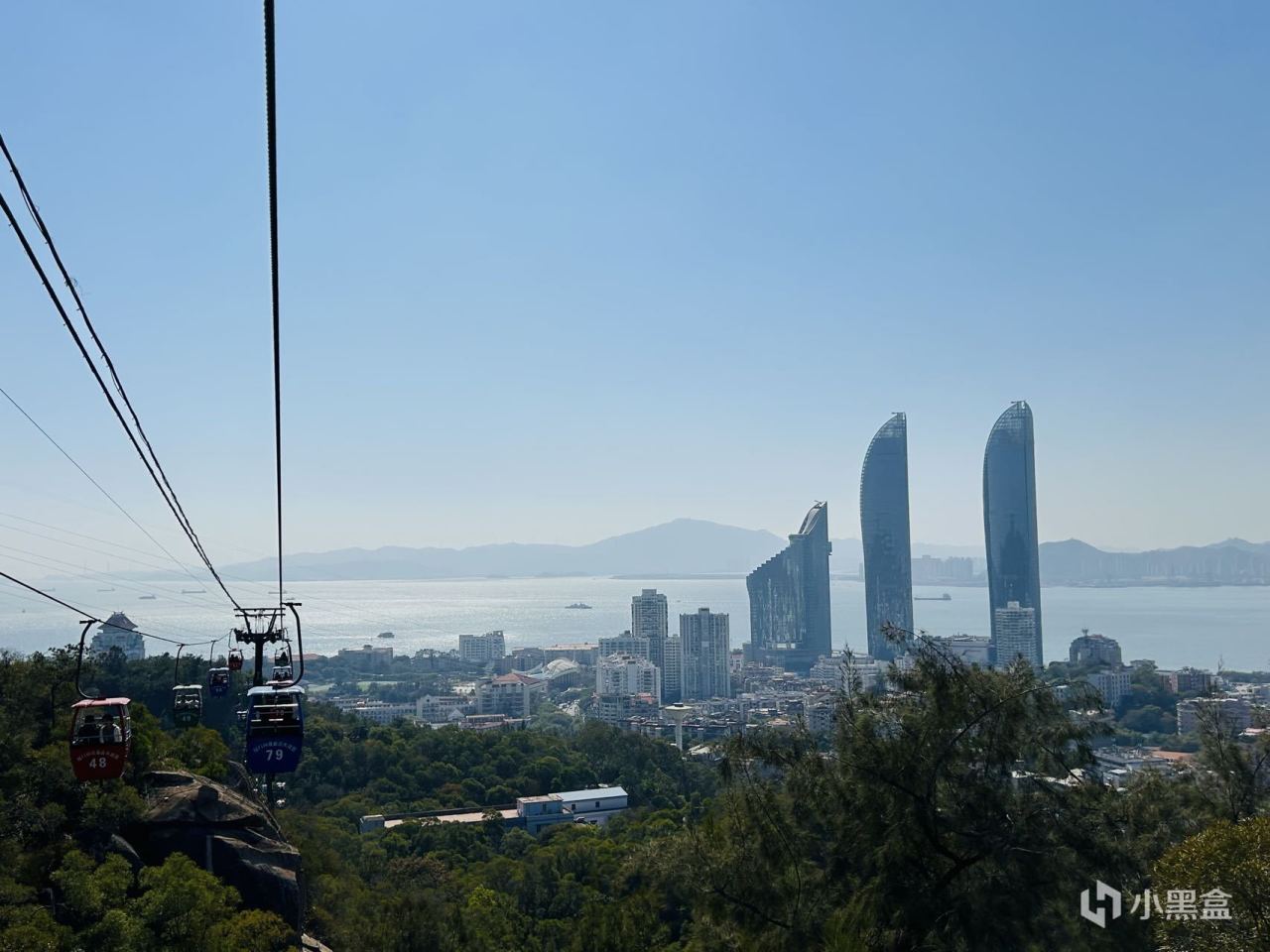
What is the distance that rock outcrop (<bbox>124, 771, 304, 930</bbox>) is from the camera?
363 inches

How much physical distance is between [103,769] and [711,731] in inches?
1630

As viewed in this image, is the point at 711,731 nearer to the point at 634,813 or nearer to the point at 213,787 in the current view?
the point at 634,813

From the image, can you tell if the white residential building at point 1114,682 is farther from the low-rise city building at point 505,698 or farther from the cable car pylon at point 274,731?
the cable car pylon at point 274,731

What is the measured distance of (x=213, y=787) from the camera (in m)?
10.0

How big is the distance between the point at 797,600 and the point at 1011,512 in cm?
2122

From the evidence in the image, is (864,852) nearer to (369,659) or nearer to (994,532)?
(994,532)

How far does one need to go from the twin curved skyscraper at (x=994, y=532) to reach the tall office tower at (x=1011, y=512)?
8cm

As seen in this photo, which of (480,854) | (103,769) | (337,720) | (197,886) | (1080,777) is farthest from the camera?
(337,720)

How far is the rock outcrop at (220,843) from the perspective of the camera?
9227mm

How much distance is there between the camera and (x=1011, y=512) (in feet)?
233

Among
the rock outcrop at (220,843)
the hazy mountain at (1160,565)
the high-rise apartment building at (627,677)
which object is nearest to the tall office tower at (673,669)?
the high-rise apartment building at (627,677)

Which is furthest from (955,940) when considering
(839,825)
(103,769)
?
(103,769)

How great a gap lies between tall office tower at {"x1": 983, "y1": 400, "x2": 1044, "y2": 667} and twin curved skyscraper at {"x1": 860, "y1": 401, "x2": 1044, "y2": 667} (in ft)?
0.25

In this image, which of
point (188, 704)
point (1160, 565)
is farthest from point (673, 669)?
point (1160, 565)
